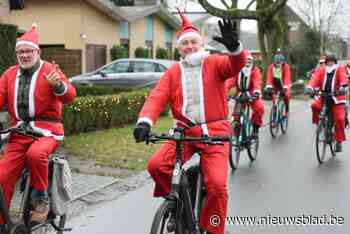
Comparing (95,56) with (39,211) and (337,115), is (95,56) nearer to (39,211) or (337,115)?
(337,115)

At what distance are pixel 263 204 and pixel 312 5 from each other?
4704 cm

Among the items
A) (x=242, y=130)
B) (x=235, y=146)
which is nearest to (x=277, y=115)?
(x=242, y=130)

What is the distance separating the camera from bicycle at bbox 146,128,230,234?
415 centimetres

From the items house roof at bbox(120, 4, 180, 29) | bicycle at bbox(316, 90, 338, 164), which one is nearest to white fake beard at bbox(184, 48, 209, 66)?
bicycle at bbox(316, 90, 338, 164)

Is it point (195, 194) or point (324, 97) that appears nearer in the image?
point (195, 194)

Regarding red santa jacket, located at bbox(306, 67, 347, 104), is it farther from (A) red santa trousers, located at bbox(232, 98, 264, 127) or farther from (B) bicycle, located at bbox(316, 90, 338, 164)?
(A) red santa trousers, located at bbox(232, 98, 264, 127)

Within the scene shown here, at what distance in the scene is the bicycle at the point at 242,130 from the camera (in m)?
8.82

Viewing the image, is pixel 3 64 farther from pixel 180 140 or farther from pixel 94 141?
pixel 180 140

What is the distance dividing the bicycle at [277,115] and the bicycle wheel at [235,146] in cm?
361

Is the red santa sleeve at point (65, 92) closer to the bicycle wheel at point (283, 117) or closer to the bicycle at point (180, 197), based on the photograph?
the bicycle at point (180, 197)

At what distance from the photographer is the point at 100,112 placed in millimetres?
12492

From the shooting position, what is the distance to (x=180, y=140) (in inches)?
171

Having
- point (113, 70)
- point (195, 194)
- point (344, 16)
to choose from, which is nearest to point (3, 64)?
point (195, 194)

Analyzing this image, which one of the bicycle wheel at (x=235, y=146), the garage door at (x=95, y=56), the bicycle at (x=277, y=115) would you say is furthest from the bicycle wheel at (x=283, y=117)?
the garage door at (x=95, y=56)
